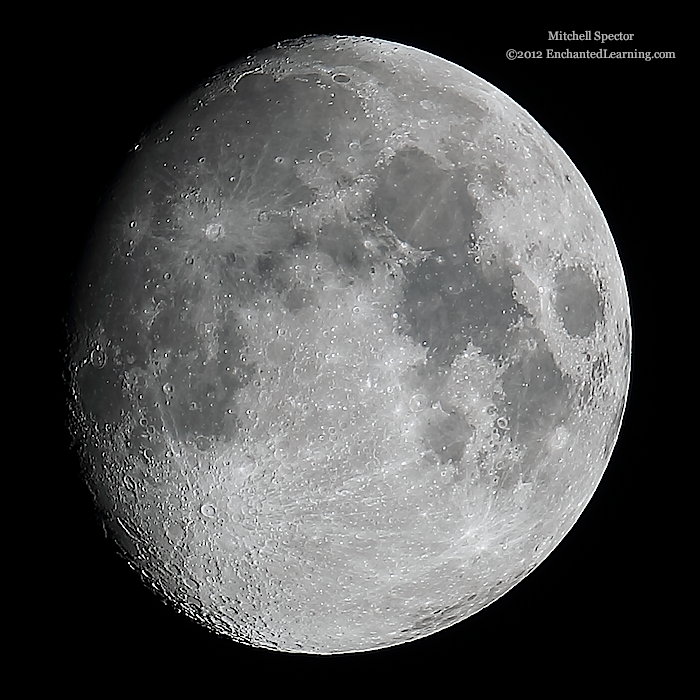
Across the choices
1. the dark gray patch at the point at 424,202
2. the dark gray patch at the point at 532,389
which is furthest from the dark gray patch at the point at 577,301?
the dark gray patch at the point at 424,202

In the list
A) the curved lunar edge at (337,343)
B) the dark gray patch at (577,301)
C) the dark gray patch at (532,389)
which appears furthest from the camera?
the dark gray patch at (577,301)

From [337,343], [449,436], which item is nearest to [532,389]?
[449,436]

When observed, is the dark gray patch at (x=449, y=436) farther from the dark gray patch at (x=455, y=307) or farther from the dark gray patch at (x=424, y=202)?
the dark gray patch at (x=424, y=202)

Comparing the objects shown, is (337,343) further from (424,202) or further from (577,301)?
(577,301)

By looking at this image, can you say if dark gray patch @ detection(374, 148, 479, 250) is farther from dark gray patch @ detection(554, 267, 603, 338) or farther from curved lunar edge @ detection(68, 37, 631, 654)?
dark gray patch @ detection(554, 267, 603, 338)

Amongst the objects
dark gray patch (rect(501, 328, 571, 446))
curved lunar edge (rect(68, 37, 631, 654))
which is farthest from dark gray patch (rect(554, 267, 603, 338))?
dark gray patch (rect(501, 328, 571, 446))

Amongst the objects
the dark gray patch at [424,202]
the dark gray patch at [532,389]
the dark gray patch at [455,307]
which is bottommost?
the dark gray patch at [532,389]
